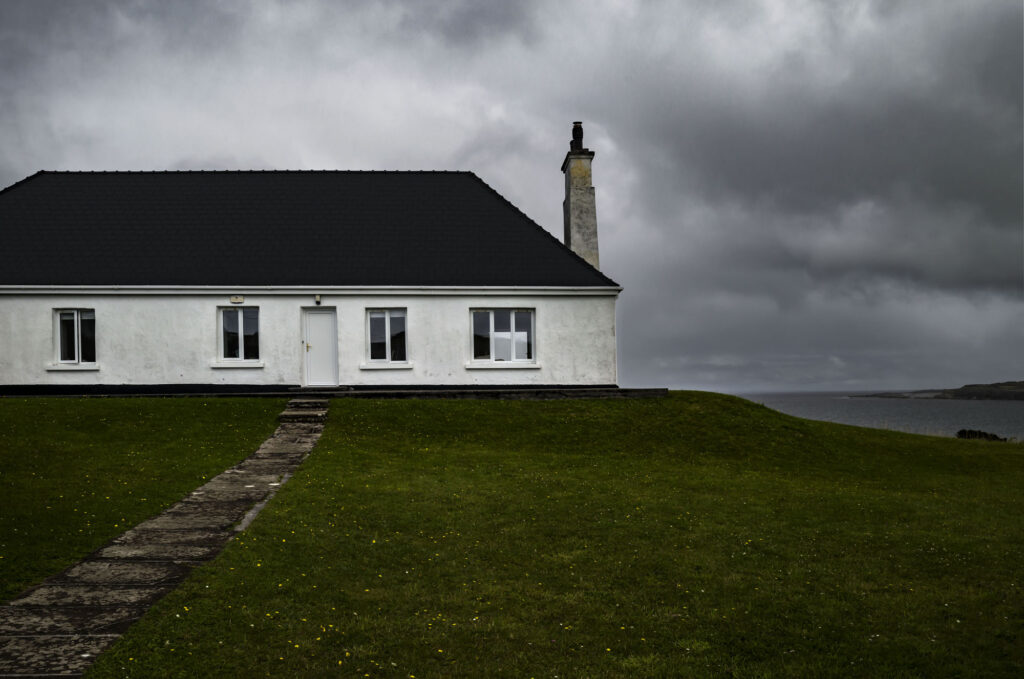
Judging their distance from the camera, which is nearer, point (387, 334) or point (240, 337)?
point (240, 337)

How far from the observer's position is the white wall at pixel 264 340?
26.0 m

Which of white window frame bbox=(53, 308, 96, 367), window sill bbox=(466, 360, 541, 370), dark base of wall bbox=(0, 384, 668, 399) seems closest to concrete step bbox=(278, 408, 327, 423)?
dark base of wall bbox=(0, 384, 668, 399)

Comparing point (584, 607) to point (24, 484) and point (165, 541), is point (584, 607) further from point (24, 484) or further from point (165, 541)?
point (24, 484)

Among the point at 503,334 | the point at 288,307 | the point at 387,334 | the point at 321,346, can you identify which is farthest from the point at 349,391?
the point at 503,334

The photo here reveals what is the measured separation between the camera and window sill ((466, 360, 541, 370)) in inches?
1046

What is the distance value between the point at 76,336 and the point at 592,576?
79.5 feet

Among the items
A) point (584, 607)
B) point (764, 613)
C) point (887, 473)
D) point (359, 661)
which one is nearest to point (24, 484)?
point (359, 661)

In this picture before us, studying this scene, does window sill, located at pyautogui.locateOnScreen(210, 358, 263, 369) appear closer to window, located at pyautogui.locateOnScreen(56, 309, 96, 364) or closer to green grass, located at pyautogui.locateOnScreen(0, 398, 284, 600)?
green grass, located at pyautogui.locateOnScreen(0, 398, 284, 600)

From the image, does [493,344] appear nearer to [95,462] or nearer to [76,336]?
[95,462]

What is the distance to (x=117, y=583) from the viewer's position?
8859mm

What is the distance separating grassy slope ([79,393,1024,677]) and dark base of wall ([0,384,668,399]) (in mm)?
5898

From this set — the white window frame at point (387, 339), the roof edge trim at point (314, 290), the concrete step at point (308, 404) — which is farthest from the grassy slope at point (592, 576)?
the roof edge trim at point (314, 290)

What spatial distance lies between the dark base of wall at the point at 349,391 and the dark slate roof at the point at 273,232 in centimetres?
384

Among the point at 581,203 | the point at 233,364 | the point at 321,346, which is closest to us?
the point at 233,364
